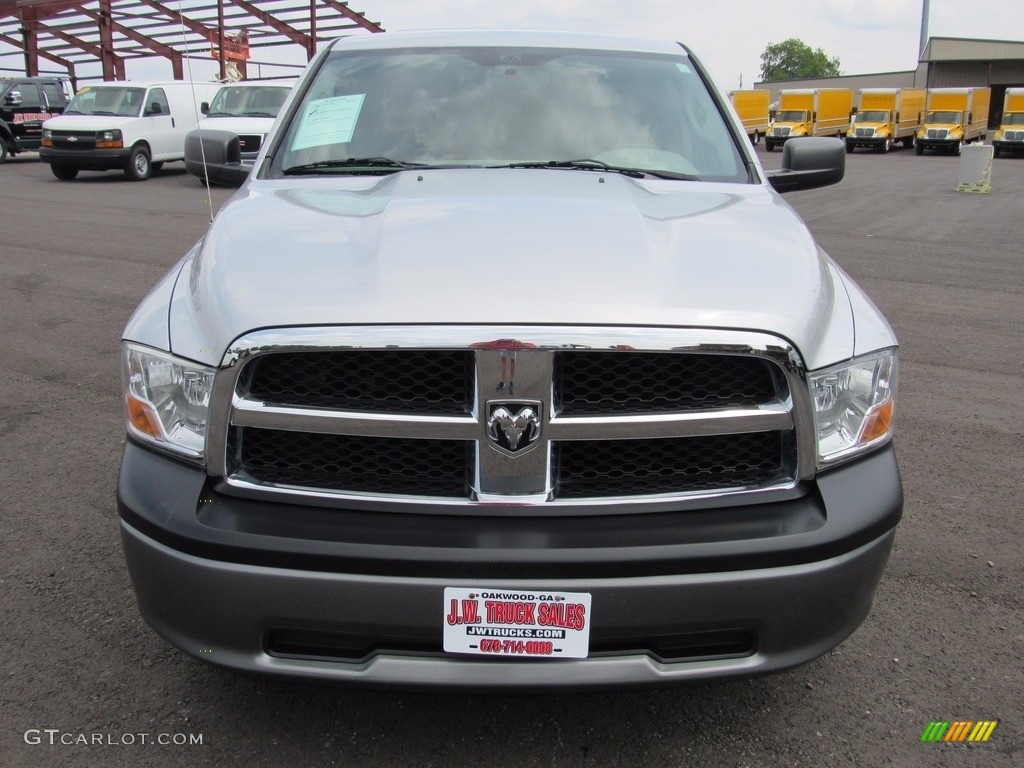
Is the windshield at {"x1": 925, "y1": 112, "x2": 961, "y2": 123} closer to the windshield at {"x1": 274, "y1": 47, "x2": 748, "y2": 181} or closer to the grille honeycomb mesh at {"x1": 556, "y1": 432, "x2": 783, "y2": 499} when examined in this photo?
the windshield at {"x1": 274, "y1": 47, "x2": 748, "y2": 181}

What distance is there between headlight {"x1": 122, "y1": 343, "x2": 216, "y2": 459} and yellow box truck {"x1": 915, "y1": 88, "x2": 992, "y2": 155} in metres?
40.8

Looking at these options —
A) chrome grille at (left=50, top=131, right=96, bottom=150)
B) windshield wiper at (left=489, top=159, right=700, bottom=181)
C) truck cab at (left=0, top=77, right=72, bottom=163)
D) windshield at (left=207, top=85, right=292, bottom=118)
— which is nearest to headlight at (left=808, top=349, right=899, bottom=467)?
windshield wiper at (left=489, top=159, right=700, bottom=181)

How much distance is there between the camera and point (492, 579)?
1911mm

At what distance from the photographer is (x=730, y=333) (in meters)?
1.97

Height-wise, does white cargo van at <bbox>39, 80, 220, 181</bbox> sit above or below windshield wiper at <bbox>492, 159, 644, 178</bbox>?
below

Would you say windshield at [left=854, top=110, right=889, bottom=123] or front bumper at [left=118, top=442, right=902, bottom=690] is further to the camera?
windshield at [left=854, top=110, right=889, bottom=123]

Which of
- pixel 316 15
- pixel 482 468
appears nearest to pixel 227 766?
pixel 482 468

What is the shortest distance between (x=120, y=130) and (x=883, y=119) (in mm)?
32057

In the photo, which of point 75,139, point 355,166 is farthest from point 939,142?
point 355,166

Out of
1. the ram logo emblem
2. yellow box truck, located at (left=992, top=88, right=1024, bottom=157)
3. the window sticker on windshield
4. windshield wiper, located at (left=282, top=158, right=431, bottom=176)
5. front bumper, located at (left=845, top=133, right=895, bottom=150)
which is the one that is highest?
the window sticker on windshield

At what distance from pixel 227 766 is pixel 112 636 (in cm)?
78

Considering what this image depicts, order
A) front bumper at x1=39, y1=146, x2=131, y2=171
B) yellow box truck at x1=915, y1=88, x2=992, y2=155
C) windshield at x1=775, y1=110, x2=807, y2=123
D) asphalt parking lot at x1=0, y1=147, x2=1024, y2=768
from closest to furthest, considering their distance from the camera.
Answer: asphalt parking lot at x1=0, y1=147, x2=1024, y2=768 < front bumper at x1=39, y1=146, x2=131, y2=171 < yellow box truck at x1=915, y1=88, x2=992, y2=155 < windshield at x1=775, y1=110, x2=807, y2=123

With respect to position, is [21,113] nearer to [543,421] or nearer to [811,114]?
[543,421]

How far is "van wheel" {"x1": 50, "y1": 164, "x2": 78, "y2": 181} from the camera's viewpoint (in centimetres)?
1940
